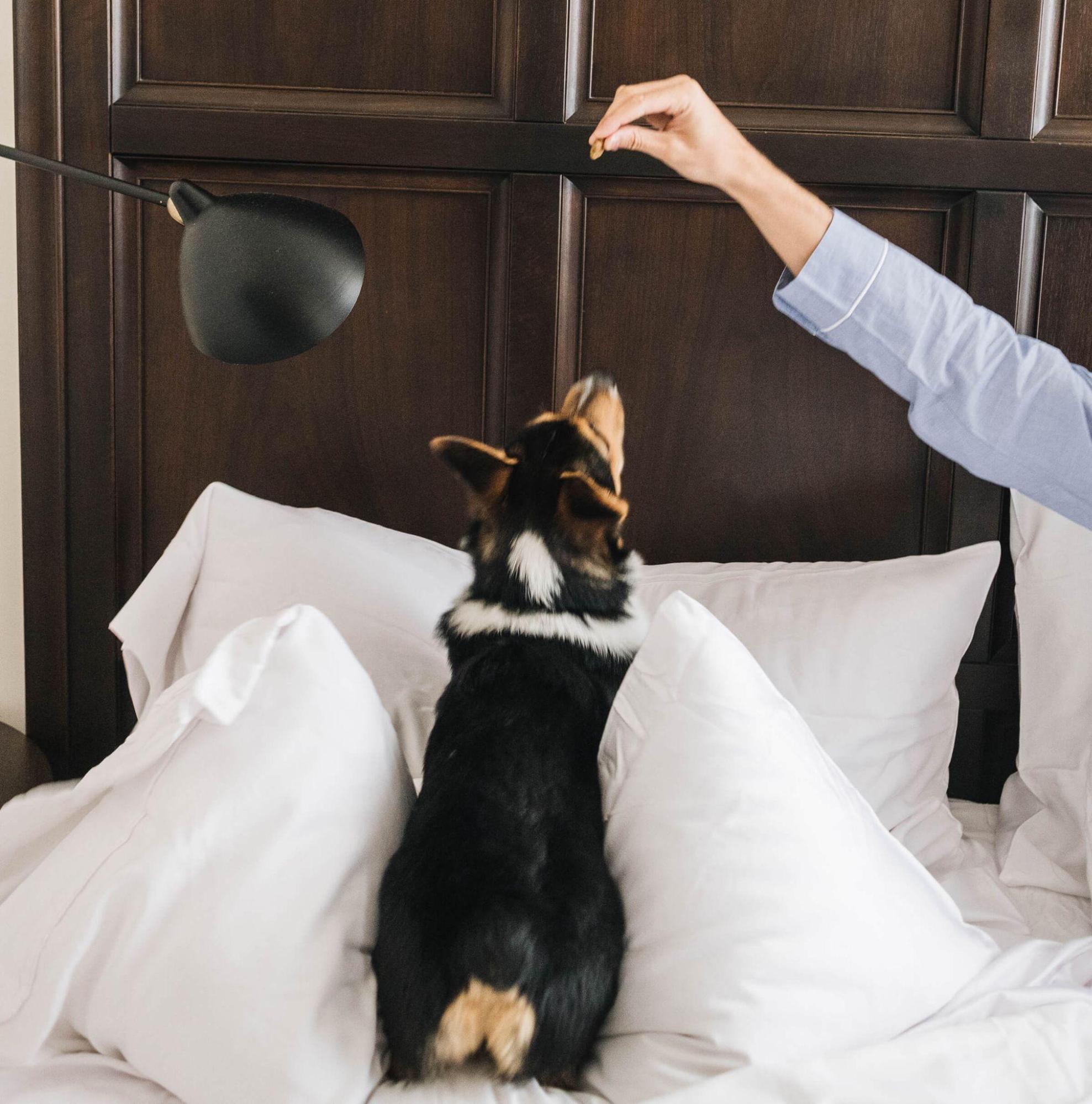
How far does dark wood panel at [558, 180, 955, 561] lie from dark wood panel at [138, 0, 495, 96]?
0.27m

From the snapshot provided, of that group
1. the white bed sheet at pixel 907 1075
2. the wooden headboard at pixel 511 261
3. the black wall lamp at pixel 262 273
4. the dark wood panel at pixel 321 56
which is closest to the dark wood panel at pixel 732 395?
the wooden headboard at pixel 511 261

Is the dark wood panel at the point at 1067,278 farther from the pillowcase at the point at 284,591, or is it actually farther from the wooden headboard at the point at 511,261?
the pillowcase at the point at 284,591

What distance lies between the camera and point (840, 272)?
1.08 metres

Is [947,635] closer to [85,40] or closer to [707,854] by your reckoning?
[707,854]

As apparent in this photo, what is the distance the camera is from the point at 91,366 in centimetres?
142

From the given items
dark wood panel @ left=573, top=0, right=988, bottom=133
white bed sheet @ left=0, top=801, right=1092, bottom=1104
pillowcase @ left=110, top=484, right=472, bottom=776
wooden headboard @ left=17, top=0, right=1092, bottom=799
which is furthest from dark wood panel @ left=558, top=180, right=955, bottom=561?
white bed sheet @ left=0, top=801, right=1092, bottom=1104

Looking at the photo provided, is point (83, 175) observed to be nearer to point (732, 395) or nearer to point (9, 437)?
point (9, 437)

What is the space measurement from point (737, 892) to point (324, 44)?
1273 mm

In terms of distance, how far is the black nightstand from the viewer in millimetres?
1261

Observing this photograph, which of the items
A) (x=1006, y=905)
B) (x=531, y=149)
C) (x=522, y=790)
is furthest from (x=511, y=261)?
(x=1006, y=905)

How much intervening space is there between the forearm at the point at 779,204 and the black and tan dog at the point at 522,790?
28cm

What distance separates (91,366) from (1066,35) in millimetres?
1513

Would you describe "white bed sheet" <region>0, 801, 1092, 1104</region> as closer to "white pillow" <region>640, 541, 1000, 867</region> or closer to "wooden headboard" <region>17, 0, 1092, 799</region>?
"white pillow" <region>640, 541, 1000, 867</region>

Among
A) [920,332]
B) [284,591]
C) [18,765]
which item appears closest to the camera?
[920,332]
